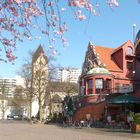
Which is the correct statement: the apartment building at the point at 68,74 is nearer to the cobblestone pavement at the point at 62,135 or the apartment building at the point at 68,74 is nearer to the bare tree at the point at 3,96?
the bare tree at the point at 3,96

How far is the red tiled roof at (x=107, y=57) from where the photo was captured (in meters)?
64.4

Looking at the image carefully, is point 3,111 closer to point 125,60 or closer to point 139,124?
point 125,60

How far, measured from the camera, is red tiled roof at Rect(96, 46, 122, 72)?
6444 centimetres

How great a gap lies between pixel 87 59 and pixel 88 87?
980 cm

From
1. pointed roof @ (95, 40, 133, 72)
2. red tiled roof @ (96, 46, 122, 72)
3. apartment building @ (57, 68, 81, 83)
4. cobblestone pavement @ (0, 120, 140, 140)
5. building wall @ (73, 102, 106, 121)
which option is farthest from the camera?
apartment building @ (57, 68, 81, 83)

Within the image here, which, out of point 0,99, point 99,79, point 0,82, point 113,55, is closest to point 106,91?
point 99,79

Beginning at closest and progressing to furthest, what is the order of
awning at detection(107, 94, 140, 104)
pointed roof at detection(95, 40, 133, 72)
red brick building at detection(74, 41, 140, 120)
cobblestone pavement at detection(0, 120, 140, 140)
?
1. cobblestone pavement at detection(0, 120, 140, 140)
2. awning at detection(107, 94, 140, 104)
3. red brick building at detection(74, 41, 140, 120)
4. pointed roof at detection(95, 40, 133, 72)

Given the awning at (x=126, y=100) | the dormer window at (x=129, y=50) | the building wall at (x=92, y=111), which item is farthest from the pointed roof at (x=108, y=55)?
the awning at (x=126, y=100)

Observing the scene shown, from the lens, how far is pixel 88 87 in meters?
59.5

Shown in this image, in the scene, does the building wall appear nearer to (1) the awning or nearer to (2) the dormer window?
(1) the awning

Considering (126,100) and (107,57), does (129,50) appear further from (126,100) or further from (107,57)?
(126,100)

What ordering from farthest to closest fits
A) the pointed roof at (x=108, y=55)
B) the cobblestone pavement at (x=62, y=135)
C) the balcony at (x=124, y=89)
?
1. the pointed roof at (x=108, y=55)
2. the balcony at (x=124, y=89)
3. the cobblestone pavement at (x=62, y=135)

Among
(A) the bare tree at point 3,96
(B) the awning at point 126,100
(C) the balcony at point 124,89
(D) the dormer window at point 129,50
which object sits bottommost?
(B) the awning at point 126,100

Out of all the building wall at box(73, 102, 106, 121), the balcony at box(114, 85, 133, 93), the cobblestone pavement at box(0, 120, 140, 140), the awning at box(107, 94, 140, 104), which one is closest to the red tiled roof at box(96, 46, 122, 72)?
the balcony at box(114, 85, 133, 93)
